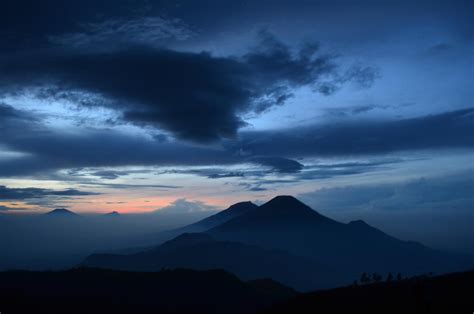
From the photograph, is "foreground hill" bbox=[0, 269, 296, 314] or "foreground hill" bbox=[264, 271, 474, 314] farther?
"foreground hill" bbox=[0, 269, 296, 314]

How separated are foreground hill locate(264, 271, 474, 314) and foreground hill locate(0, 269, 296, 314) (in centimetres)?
3835

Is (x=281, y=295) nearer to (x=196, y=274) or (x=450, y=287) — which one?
(x=196, y=274)

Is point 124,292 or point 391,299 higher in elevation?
point 391,299

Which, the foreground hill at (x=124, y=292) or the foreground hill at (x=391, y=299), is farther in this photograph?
the foreground hill at (x=124, y=292)

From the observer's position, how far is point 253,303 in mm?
111312

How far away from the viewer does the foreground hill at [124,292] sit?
274ft

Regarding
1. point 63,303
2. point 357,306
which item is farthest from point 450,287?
point 63,303

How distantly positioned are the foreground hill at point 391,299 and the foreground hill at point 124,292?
38.3 m

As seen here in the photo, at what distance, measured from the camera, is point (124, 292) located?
97438 millimetres

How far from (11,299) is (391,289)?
77.1m

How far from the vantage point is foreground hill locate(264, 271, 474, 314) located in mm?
45650

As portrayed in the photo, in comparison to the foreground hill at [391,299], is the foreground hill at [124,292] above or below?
below

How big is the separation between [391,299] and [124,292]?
226 feet

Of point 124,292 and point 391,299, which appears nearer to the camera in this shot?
point 391,299
